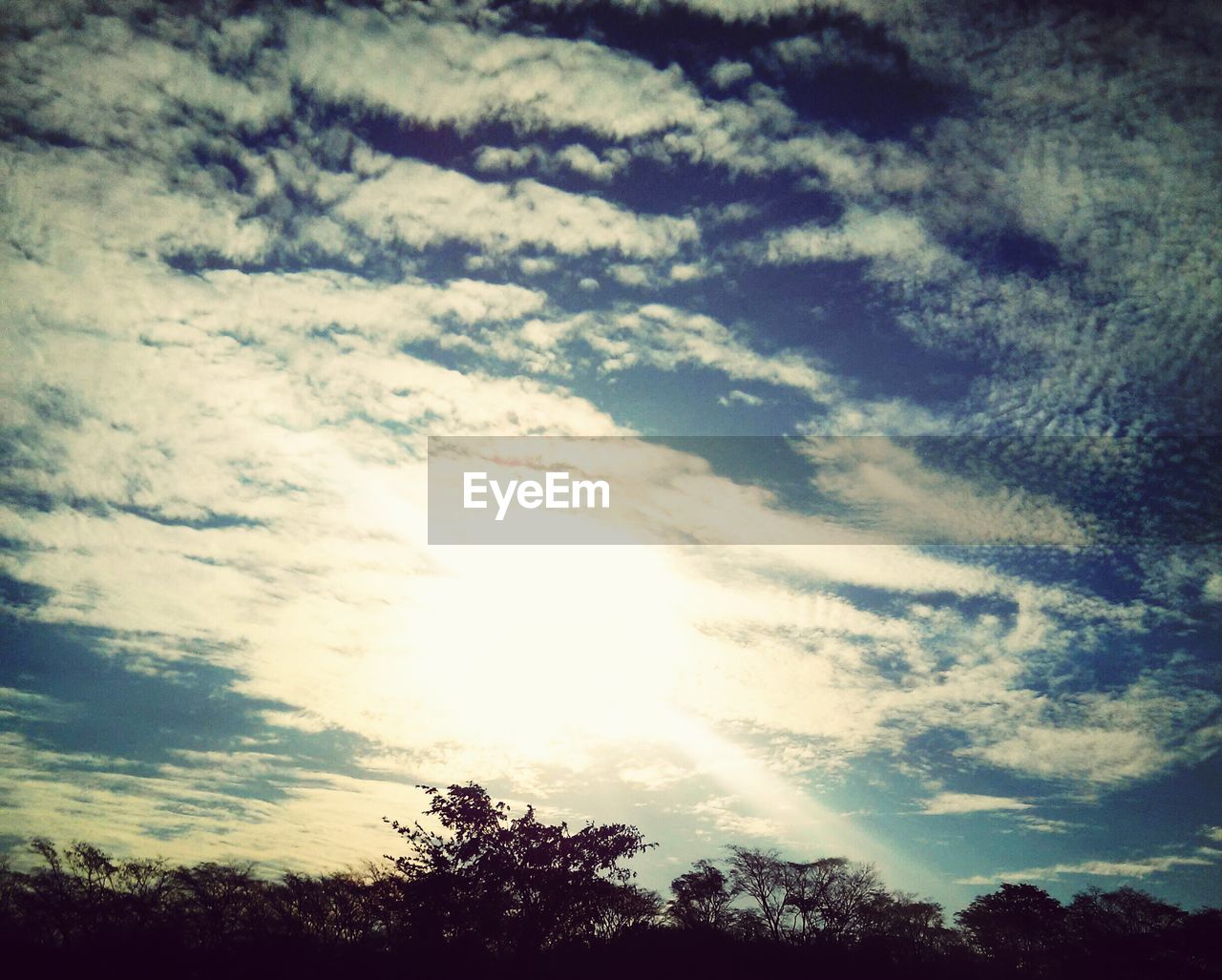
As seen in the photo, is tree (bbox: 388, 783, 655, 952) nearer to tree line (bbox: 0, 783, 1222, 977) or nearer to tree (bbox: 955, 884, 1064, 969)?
tree line (bbox: 0, 783, 1222, 977)

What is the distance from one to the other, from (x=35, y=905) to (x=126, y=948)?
75.9 ft

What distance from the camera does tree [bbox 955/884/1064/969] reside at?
61.7m

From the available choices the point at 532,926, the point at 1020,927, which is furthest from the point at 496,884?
the point at 1020,927

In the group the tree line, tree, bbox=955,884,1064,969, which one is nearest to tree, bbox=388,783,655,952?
the tree line

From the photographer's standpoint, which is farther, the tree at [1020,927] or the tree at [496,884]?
the tree at [1020,927]

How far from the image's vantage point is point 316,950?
49.6 m

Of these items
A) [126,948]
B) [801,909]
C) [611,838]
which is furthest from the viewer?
[801,909]

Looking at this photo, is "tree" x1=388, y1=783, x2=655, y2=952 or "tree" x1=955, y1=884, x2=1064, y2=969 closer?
"tree" x1=388, y1=783, x2=655, y2=952

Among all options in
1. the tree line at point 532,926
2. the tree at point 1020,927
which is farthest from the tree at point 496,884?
the tree at point 1020,927

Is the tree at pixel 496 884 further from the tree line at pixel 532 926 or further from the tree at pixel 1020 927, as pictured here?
the tree at pixel 1020 927

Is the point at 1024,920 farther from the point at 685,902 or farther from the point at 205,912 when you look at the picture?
the point at 205,912

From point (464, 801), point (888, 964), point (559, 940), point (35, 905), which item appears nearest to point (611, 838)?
point (559, 940)

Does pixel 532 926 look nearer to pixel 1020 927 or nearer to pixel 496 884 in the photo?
pixel 496 884

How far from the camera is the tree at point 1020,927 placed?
61656 millimetres
